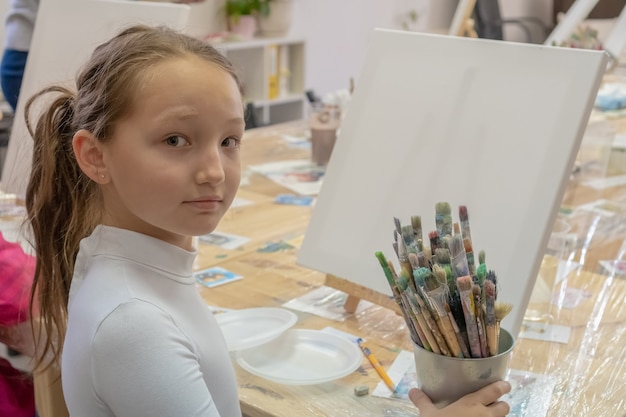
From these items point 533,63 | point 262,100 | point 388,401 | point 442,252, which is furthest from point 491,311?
point 262,100

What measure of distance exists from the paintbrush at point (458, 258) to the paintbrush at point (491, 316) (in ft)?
0.10

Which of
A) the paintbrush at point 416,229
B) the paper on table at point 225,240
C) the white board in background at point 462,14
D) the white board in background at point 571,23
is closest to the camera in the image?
the paintbrush at point 416,229

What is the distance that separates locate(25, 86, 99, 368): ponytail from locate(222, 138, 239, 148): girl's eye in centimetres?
18

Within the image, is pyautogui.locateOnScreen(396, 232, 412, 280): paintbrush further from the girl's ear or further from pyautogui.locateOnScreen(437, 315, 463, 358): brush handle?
the girl's ear

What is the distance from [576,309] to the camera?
1.21m

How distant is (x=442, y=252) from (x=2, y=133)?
8.86ft

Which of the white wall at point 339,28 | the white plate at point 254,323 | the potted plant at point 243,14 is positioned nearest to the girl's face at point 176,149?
the white plate at point 254,323

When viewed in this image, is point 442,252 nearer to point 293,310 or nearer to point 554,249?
point 293,310

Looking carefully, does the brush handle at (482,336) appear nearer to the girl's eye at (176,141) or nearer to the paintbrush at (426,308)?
the paintbrush at (426,308)

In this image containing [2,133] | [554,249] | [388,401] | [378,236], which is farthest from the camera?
[2,133]

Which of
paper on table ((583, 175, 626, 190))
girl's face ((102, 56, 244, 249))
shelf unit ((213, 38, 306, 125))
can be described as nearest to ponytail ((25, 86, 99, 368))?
girl's face ((102, 56, 244, 249))

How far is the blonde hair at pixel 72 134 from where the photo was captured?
762 millimetres

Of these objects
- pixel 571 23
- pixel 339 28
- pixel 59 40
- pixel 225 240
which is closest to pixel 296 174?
pixel 225 240

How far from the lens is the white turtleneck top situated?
69 centimetres
